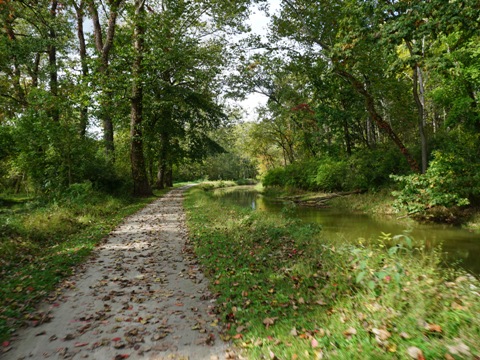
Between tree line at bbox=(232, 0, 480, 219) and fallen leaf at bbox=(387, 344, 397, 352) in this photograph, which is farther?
tree line at bbox=(232, 0, 480, 219)

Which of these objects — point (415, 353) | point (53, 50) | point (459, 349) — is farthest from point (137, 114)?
point (459, 349)

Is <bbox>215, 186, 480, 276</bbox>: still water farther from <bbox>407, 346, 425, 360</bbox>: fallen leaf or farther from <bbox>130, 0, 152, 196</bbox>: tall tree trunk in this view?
<bbox>130, 0, 152, 196</bbox>: tall tree trunk

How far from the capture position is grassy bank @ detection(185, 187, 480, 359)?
296 centimetres

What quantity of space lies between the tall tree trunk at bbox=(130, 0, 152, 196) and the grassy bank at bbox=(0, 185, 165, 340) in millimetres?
5473

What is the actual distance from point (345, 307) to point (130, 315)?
3.06 metres

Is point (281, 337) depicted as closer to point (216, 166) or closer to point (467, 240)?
point (467, 240)

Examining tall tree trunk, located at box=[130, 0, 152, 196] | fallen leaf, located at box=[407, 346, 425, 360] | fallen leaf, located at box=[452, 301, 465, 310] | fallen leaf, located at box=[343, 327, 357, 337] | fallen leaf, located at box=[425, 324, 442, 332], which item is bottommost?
fallen leaf, located at box=[343, 327, 357, 337]

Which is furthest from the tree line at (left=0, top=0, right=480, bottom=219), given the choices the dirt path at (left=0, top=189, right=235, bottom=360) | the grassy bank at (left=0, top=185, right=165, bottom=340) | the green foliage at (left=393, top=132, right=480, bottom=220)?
the dirt path at (left=0, top=189, right=235, bottom=360)

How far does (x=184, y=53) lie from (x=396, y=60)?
11398mm

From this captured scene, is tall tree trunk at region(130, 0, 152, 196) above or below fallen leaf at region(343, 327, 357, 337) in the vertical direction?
above

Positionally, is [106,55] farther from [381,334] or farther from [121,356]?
[381,334]

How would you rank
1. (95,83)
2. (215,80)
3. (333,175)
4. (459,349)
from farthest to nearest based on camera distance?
(215,80)
(333,175)
(95,83)
(459,349)

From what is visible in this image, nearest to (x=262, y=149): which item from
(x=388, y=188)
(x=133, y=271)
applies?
(x=388, y=188)

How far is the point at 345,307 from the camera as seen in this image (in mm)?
4066
